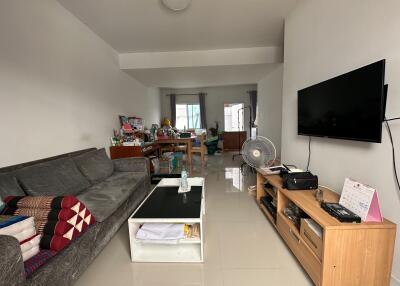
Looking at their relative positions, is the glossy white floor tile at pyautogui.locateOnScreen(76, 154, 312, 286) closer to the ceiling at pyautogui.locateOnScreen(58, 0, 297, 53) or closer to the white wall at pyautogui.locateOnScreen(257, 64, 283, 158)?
the white wall at pyautogui.locateOnScreen(257, 64, 283, 158)

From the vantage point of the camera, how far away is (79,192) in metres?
1.87

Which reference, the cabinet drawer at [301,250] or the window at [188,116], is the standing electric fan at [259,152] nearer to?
the cabinet drawer at [301,250]

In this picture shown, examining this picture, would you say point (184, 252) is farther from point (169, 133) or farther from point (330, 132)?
point (169, 133)

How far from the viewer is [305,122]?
1919 millimetres

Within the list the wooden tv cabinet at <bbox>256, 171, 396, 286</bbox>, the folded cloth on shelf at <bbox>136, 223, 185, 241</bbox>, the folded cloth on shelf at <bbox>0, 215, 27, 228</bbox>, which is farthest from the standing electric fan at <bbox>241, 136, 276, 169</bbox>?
the folded cloth on shelf at <bbox>0, 215, 27, 228</bbox>

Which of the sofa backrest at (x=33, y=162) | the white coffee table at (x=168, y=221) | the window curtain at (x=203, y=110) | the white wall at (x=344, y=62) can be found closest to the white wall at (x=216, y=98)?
the window curtain at (x=203, y=110)

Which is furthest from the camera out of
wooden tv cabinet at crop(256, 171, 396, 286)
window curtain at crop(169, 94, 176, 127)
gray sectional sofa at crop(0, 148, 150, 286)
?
window curtain at crop(169, 94, 176, 127)

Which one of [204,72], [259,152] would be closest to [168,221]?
[259,152]

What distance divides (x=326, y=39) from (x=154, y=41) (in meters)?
2.55

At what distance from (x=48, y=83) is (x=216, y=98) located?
18.5ft

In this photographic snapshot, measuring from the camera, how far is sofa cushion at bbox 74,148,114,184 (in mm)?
2111

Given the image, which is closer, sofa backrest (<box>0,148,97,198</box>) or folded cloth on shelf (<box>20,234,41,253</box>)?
folded cloth on shelf (<box>20,234,41,253</box>)

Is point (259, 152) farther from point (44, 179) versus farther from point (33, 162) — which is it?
point (33, 162)

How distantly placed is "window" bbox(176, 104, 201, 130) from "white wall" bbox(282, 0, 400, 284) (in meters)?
4.98
